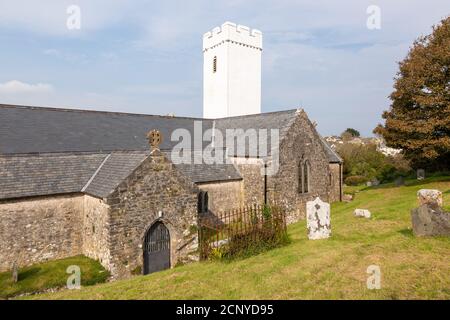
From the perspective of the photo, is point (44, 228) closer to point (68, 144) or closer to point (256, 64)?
point (68, 144)

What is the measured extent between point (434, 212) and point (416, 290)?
172 inches

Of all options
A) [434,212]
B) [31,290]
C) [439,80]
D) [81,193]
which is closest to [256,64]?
[439,80]

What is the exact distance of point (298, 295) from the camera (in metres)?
7.93

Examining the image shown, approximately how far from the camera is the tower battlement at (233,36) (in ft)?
114

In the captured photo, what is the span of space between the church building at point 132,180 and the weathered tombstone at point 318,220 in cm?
596

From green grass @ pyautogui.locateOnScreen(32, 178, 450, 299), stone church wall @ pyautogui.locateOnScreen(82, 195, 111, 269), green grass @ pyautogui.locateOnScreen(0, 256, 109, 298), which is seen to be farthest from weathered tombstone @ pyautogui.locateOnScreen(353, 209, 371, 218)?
green grass @ pyautogui.locateOnScreen(0, 256, 109, 298)

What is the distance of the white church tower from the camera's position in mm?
35062

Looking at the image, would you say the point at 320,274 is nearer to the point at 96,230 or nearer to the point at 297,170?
the point at 96,230

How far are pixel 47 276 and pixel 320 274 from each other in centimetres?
1109

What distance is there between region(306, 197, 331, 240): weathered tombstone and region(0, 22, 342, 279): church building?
596 centimetres

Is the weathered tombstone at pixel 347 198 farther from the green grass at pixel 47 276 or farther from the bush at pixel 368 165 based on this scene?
the green grass at pixel 47 276

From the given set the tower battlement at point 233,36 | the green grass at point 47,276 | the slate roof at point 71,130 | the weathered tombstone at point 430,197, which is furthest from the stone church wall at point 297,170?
the tower battlement at point 233,36

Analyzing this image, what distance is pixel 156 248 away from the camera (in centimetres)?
1471

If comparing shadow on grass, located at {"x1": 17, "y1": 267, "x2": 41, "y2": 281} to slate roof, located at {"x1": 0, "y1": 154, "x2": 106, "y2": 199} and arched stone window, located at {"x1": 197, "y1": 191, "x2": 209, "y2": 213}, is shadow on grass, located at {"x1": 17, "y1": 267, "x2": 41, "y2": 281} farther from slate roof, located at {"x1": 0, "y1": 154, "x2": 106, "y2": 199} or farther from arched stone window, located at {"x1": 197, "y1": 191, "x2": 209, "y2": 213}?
arched stone window, located at {"x1": 197, "y1": 191, "x2": 209, "y2": 213}
